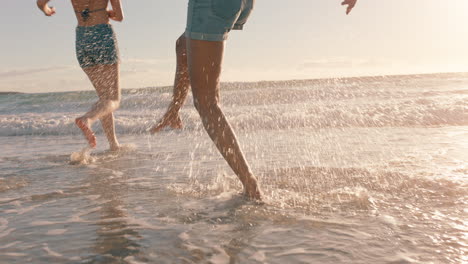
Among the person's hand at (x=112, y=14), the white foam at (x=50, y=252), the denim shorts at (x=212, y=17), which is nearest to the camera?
the white foam at (x=50, y=252)

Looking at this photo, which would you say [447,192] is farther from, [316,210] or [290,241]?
[290,241]

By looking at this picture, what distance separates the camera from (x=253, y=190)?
2639mm

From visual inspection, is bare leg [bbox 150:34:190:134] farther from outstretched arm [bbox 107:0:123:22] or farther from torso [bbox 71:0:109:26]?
torso [bbox 71:0:109:26]

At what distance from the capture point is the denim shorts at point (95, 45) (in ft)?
14.4

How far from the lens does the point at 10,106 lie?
60.8 feet

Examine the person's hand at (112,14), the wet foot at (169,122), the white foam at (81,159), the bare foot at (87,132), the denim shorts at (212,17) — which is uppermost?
the person's hand at (112,14)

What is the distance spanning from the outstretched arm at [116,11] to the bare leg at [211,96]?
2.23m

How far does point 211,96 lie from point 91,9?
2.51 m

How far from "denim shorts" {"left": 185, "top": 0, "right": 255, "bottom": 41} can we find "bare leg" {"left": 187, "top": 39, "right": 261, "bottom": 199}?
56 mm

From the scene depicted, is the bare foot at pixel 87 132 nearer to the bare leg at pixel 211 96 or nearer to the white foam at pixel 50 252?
the bare leg at pixel 211 96


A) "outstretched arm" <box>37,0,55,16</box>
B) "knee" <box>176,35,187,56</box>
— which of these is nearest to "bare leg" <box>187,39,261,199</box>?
"knee" <box>176,35,187,56</box>

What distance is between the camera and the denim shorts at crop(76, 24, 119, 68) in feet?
14.4

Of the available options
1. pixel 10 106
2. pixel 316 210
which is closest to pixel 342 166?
pixel 316 210

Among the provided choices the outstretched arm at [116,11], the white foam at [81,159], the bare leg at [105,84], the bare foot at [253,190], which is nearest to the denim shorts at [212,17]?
the bare foot at [253,190]
